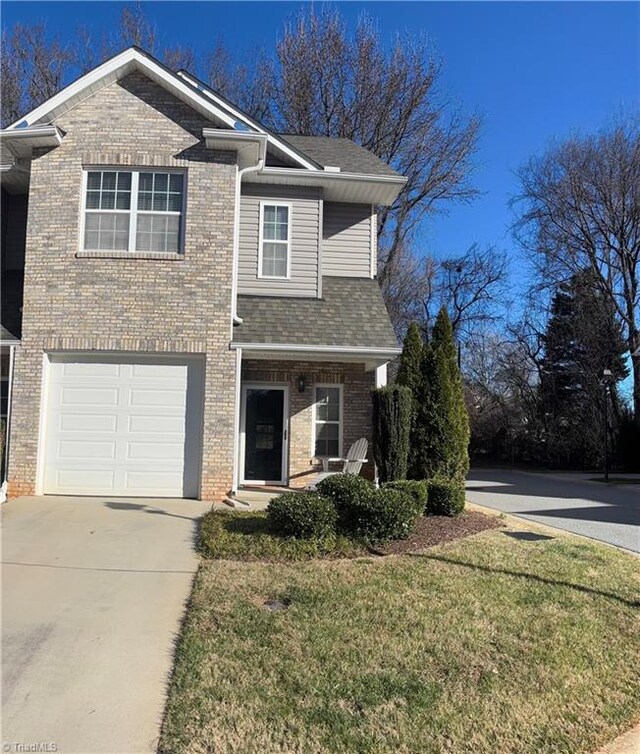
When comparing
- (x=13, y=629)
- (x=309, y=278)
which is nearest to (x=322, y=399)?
(x=309, y=278)

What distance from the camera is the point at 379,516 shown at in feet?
24.9

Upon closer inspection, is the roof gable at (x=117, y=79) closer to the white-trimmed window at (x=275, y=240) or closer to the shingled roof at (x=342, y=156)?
the white-trimmed window at (x=275, y=240)

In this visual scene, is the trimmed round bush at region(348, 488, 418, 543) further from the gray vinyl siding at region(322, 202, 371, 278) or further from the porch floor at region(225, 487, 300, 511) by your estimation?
the gray vinyl siding at region(322, 202, 371, 278)

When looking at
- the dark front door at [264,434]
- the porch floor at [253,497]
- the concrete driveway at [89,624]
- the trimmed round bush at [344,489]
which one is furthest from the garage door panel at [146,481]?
the trimmed round bush at [344,489]

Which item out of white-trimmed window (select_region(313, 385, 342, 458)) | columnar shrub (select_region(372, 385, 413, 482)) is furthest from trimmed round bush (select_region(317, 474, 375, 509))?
white-trimmed window (select_region(313, 385, 342, 458))

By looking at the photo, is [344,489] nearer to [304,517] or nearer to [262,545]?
[304,517]

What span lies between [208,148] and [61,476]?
6.11m

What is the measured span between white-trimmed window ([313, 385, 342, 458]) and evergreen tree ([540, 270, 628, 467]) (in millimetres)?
19660

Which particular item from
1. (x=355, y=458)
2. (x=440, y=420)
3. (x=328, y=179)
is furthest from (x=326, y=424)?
(x=328, y=179)

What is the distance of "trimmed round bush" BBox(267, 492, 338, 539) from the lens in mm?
7348

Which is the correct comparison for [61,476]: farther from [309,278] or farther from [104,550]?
[309,278]

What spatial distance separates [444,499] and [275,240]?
6.14m

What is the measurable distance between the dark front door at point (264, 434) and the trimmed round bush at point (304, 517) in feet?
16.1

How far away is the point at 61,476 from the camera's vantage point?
10.1m
